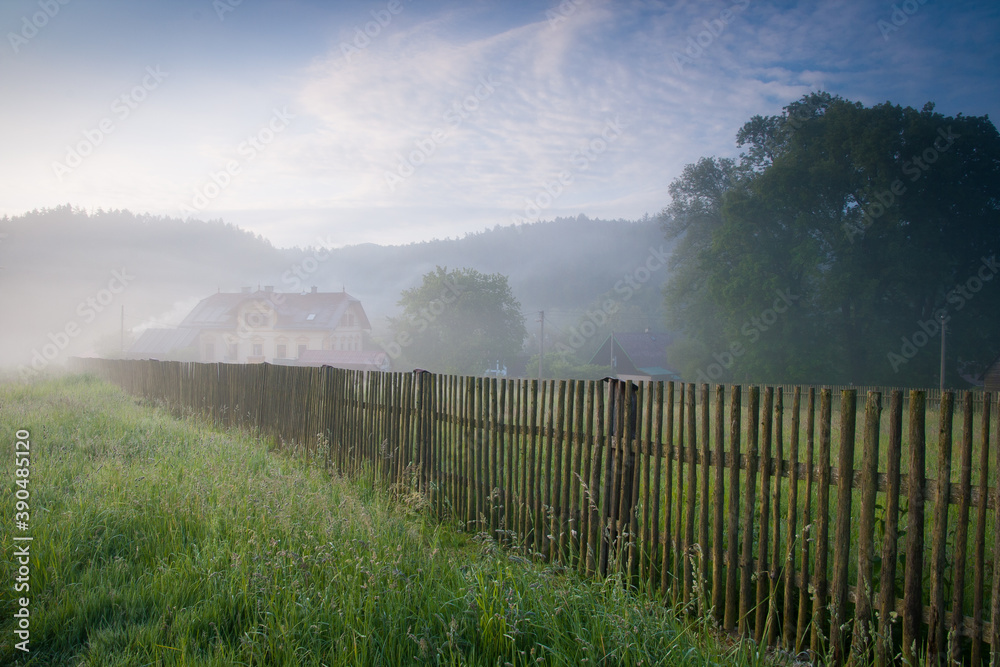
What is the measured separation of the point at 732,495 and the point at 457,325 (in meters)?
53.5

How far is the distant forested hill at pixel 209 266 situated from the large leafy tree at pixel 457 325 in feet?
38.5

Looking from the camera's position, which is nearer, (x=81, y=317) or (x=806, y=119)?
(x=806, y=119)

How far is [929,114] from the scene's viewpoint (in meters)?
30.2

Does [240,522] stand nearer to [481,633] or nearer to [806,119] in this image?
[481,633]

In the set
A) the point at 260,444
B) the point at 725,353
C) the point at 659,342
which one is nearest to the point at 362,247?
the point at 659,342

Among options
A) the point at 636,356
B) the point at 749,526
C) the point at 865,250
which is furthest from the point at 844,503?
the point at 636,356

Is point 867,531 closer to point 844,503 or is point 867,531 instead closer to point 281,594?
point 844,503

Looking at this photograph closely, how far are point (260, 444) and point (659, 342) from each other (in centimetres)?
5246

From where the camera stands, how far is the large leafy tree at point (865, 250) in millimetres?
29203

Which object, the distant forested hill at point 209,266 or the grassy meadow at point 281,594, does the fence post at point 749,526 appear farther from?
the distant forested hill at point 209,266

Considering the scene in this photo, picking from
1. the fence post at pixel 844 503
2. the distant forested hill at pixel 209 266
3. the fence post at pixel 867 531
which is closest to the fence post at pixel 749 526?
the fence post at pixel 844 503

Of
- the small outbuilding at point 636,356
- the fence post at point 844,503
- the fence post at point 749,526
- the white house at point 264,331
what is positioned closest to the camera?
the fence post at point 844,503

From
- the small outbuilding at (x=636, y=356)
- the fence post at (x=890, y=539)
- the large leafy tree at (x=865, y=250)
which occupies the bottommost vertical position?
the small outbuilding at (x=636, y=356)

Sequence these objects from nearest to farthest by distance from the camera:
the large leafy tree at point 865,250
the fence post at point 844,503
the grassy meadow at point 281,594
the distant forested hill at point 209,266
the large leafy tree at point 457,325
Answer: the grassy meadow at point 281,594 < the fence post at point 844,503 < the large leafy tree at point 865,250 < the large leafy tree at point 457,325 < the distant forested hill at point 209,266
